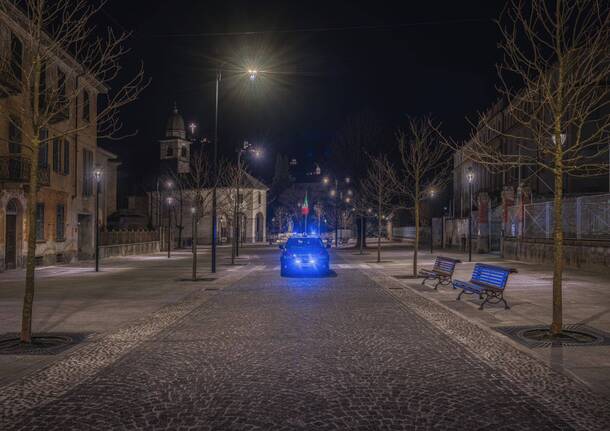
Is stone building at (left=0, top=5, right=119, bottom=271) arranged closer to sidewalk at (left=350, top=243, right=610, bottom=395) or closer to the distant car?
the distant car

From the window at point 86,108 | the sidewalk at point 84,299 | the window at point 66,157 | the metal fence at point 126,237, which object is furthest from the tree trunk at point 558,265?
the metal fence at point 126,237

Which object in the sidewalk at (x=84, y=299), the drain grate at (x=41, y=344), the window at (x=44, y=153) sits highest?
the window at (x=44, y=153)

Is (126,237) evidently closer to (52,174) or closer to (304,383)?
(52,174)

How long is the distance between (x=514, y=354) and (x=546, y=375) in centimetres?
119

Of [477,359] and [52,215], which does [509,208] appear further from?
[477,359]

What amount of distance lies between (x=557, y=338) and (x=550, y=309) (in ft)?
12.3

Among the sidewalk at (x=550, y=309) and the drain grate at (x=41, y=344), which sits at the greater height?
the sidewalk at (x=550, y=309)

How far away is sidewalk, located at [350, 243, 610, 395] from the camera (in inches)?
296

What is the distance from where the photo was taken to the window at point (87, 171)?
33.1 meters

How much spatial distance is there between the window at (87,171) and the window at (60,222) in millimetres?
3690

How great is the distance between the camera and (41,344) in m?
8.84

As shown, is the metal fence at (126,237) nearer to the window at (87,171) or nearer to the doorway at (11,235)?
the window at (87,171)

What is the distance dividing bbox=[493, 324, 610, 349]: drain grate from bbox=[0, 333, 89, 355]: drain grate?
23.4 feet

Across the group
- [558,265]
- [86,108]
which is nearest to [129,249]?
[86,108]
